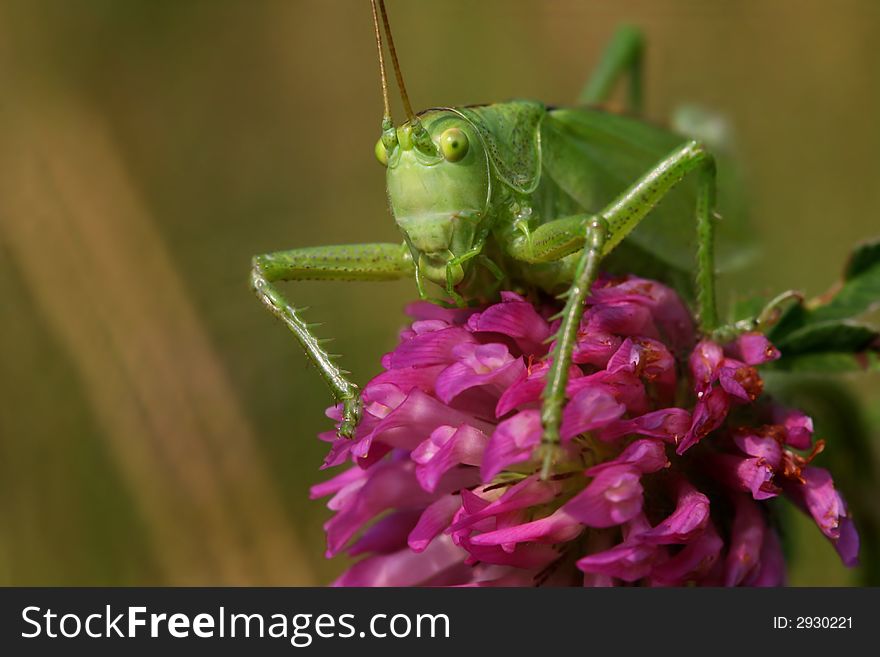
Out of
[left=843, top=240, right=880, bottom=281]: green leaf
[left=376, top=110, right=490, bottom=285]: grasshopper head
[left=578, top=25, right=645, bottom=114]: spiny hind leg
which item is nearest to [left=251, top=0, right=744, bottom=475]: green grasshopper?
[left=376, top=110, right=490, bottom=285]: grasshopper head

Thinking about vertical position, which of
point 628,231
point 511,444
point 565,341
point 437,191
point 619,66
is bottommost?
point 511,444

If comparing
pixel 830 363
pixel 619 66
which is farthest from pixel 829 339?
pixel 619 66

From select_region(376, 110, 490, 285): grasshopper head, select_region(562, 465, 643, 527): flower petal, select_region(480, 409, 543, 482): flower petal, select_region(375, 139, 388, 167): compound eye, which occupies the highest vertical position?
select_region(375, 139, 388, 167): compound eye

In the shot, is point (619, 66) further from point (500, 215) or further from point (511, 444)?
point (511, 444)

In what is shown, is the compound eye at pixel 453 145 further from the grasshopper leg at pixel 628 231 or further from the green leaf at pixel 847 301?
the green leaf at pixel 847 301

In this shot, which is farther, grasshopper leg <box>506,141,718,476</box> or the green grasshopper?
the green grasshopper

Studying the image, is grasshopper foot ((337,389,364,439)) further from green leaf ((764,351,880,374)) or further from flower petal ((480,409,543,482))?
green leaf ((764,351,880,374))
